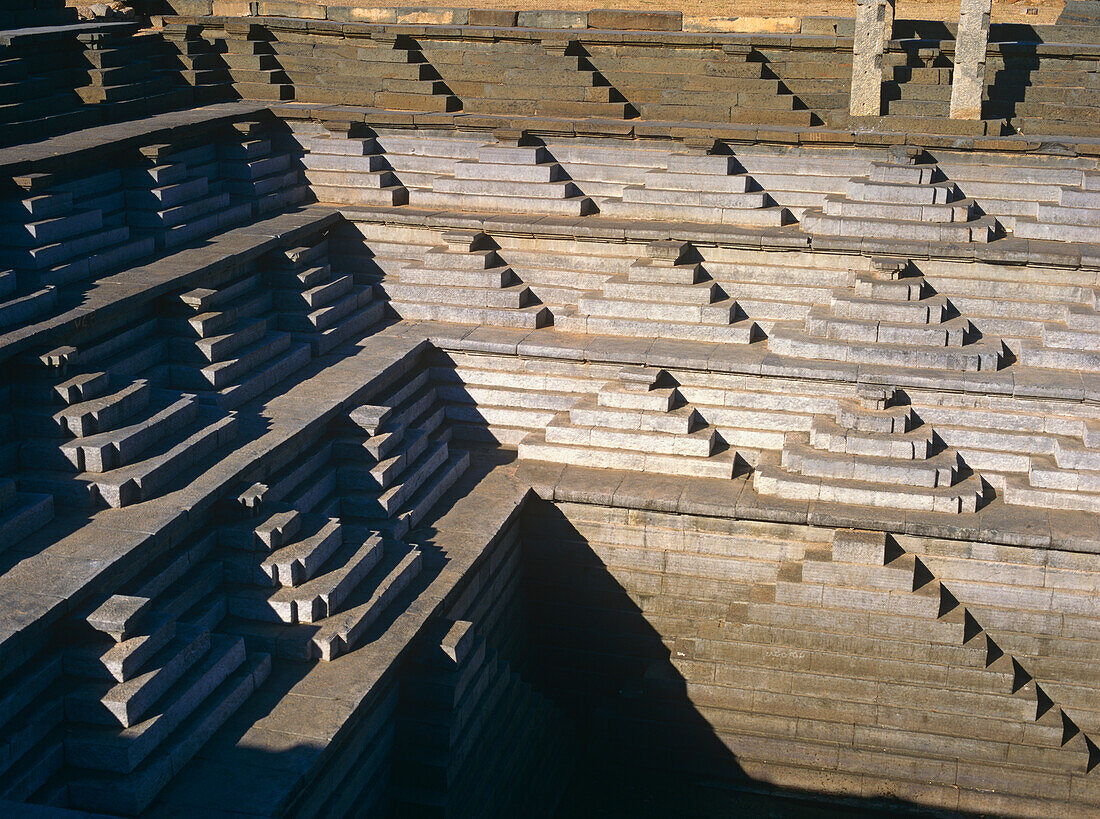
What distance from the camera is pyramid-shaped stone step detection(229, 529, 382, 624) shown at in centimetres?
1084

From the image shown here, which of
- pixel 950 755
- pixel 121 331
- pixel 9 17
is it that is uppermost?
pixel 9 17

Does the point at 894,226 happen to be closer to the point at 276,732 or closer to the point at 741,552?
the point at 741,552

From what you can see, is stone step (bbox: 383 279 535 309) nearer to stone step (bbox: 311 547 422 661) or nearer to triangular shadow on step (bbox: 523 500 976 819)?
triangular shadow on step (bbox: 523 500 976 819)

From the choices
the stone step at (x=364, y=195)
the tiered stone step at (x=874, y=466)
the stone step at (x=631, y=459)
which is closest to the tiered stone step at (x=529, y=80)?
the stone step at (x=364, y=195)

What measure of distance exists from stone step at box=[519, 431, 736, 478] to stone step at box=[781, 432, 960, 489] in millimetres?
781

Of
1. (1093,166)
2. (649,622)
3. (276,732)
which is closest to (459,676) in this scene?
(276,732)

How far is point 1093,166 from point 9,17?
1517cm

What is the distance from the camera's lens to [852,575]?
1317cm

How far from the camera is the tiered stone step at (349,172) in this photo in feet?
57.2

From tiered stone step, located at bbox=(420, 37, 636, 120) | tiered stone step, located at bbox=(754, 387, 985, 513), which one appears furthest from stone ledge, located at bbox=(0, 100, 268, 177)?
tiered stone step, located at bbox=(754, 387, 985, 513)

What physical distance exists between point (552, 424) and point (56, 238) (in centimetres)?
598

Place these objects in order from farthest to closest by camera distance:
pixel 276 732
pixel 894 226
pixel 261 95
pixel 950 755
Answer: pixel 261 95 → pixel 894 226 → pixel 950 755 → pixel 276 732

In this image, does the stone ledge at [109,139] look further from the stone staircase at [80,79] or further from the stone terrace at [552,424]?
the stone staircase at [80,79]

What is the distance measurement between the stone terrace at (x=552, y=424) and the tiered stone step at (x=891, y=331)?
0.21 feet
